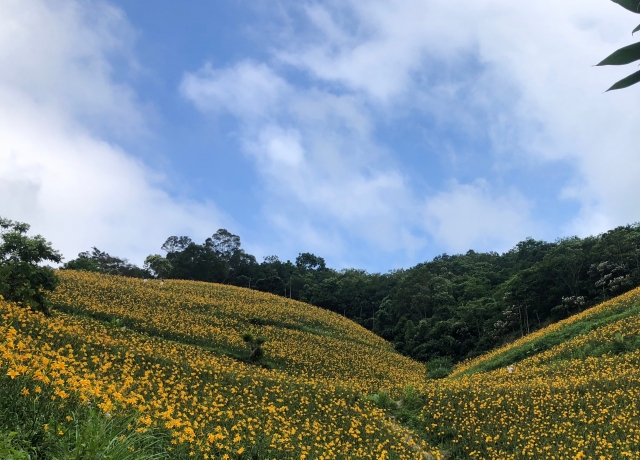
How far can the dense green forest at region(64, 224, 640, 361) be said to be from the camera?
36406mm

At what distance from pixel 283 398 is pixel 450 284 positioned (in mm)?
41503

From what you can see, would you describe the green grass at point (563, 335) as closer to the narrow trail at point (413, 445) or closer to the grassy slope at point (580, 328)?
the grassy slope at point (580, 328)

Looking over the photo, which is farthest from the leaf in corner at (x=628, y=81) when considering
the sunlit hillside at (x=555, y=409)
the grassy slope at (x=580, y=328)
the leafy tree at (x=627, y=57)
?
the grassy slope at (x=580, y=328)

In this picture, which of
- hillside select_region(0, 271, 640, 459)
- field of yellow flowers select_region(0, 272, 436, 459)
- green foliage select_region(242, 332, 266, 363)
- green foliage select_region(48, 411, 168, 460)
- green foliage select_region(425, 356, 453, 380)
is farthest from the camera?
green foliage select_region(425, 356, 453, 380)

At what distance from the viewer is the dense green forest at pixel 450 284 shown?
36.4m

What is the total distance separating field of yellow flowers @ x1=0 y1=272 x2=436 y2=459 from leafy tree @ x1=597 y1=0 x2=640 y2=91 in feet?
19.2

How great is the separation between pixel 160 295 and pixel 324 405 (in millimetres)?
21239

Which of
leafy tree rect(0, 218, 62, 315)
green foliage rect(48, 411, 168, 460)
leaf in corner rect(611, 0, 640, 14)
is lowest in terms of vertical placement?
green foliage rect(48, 411, 168, 460)

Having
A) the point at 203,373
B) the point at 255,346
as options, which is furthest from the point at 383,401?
the point at 255,346

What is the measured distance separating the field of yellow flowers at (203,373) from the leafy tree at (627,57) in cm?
585

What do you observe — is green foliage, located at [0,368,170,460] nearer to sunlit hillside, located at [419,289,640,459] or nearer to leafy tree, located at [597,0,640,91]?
leafy tree, located at [597,0,640,91]

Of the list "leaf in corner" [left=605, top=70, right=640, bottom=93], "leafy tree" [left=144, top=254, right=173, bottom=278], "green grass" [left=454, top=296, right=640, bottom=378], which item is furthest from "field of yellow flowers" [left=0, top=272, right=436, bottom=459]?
"leafy tree" [left=144, top=254, right=173, bottom=278]

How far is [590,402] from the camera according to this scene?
12.2 meters

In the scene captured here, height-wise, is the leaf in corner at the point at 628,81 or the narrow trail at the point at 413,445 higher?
the leaf in corner at the point at 628,81
